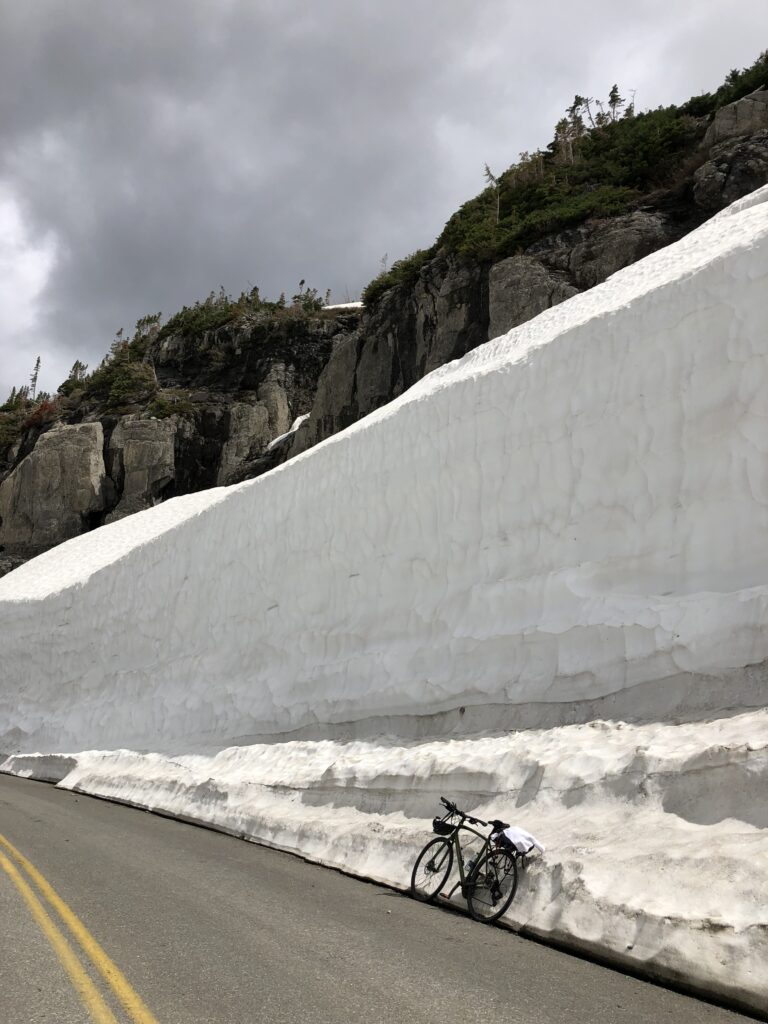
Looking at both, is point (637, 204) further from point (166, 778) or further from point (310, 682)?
point (166, 778)

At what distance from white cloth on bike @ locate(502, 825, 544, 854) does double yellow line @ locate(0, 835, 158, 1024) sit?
2.96m

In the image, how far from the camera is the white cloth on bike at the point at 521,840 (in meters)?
6.20

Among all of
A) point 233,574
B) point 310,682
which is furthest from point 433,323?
point 310,682

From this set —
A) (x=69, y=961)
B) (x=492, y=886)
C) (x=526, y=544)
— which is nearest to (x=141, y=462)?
(x=526, y=544)

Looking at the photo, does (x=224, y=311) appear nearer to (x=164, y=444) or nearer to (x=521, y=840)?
(x=164, y=444)

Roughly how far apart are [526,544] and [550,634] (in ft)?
4.91

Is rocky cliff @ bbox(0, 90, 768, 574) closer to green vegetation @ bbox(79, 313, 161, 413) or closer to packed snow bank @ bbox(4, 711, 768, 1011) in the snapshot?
green vegetation @ bbox(79, 313, 161, 413)

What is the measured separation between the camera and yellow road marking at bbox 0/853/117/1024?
13.7 ft

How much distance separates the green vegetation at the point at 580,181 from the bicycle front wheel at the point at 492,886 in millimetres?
25683

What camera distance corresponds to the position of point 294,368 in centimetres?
4975

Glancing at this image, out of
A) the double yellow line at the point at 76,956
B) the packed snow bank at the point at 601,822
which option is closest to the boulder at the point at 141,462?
the packed snow bank at the point at 601,822

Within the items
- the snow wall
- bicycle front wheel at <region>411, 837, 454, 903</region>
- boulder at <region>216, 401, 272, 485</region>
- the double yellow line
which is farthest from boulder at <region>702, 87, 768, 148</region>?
the double yellow line

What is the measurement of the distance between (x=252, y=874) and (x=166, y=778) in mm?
6699

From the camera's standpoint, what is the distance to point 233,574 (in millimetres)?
17594
